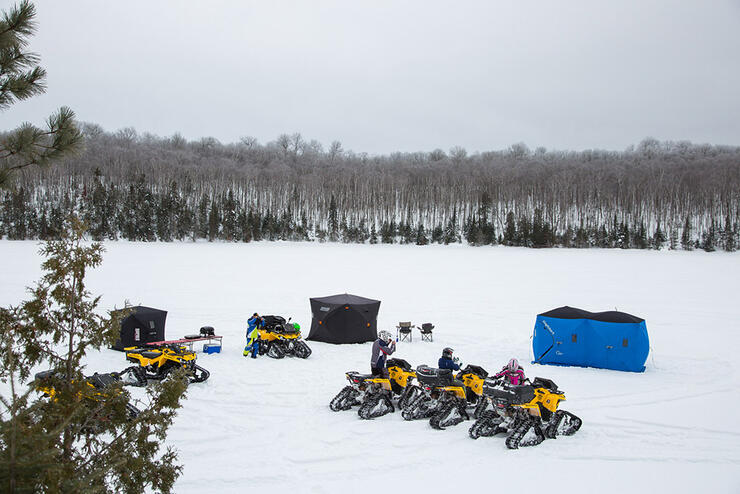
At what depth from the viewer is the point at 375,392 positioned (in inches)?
347

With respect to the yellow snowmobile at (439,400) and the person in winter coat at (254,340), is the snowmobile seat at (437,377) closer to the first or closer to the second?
the yellow snowmobile at (439,400)

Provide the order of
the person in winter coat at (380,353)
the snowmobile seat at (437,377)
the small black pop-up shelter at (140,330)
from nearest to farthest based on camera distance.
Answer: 1. the snowmobile seat at (437,377)
2. the person in winter coat at (380,353)
3. the small black pop-up shelter at (140,330)

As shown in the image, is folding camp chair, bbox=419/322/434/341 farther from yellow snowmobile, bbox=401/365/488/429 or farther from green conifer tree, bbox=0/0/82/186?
green conifer tree, bbox=0/0/82/186

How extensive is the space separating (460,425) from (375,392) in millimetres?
1603

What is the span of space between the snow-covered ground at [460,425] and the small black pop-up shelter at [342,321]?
0.50 m

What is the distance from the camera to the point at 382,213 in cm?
7619

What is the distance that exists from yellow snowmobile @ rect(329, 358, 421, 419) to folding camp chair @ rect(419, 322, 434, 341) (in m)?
5.55

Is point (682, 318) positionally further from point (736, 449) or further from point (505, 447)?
point (505, 447)

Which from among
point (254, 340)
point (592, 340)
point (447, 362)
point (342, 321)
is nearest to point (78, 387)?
point (447, 362)

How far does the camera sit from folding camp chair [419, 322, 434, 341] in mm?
14797

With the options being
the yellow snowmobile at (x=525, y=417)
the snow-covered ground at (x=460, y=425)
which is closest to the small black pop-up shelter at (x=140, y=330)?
the snow-covered ground at (x=460, y=425)

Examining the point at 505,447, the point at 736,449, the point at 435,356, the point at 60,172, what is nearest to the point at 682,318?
the point at 435,356

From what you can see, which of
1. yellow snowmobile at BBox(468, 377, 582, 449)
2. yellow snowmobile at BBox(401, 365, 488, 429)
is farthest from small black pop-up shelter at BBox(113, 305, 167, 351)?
yellow snowmobile at BBox(468, 377, 582, 449)

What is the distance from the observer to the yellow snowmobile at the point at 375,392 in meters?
8.44
